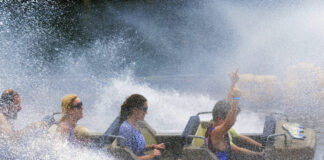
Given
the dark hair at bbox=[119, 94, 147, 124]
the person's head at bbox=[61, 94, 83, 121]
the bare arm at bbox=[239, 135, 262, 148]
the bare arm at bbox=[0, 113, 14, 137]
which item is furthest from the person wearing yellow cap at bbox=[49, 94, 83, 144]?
the bare arm at bbox=[239, 135, 262, 148]

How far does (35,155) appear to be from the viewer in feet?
10.3

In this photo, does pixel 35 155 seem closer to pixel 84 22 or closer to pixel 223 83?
pixel 223 83

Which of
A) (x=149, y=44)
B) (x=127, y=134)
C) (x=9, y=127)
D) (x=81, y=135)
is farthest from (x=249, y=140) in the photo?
(x=149, y=44)

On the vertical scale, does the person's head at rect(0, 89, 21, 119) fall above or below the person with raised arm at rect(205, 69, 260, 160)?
above

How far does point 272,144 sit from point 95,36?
24083mm

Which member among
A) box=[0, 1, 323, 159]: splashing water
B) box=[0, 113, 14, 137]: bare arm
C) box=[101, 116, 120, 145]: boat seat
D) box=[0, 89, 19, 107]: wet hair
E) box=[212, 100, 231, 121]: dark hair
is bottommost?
box=[101, 116, 120, 145]: boat seat

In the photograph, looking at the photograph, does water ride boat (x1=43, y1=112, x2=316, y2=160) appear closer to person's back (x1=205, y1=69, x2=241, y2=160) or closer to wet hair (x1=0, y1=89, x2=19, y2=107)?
person's back (x1=205, y1=69, x2=241, y2=160)

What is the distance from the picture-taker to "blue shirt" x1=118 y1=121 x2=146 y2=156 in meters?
3.00

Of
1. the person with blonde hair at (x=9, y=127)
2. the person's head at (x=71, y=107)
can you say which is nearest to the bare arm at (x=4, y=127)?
the person with blonde hair at (x=9, y=127)

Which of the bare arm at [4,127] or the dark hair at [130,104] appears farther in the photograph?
the bare arm at [4,127]

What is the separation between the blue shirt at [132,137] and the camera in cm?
300

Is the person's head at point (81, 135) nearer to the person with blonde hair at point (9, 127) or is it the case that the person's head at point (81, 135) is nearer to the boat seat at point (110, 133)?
the boat seat at point (110, 133)

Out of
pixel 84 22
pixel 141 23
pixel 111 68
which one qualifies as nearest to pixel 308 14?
pixel 141 23

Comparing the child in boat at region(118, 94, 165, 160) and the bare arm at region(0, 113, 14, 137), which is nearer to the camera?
the child in boat at region(118, 94, 165, 160)
